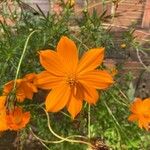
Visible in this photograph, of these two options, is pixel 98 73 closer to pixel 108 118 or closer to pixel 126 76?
pixel 108 118

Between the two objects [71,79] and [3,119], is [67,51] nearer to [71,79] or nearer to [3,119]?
[71,79]

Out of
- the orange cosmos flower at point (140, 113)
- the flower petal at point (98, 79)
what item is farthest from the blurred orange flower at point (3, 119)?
the orange cosmos flower at point (140, 113)

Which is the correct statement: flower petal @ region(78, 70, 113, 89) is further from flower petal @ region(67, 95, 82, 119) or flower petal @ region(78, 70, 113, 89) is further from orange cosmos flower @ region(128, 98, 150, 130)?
orange cosmos flower @ region(128, 98, 150, 130)

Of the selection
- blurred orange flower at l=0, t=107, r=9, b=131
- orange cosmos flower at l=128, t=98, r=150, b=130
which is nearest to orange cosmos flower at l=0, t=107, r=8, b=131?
blurred orange flower at l=0, t=107, r=9, b=131

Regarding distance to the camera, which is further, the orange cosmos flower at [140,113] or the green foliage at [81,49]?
the green foliage at [81,49]

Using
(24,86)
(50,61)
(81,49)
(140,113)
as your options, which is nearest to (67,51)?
(50,61)

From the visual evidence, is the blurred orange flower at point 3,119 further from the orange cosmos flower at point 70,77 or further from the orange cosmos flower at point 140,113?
the orange cosmos flower at point 140,113
